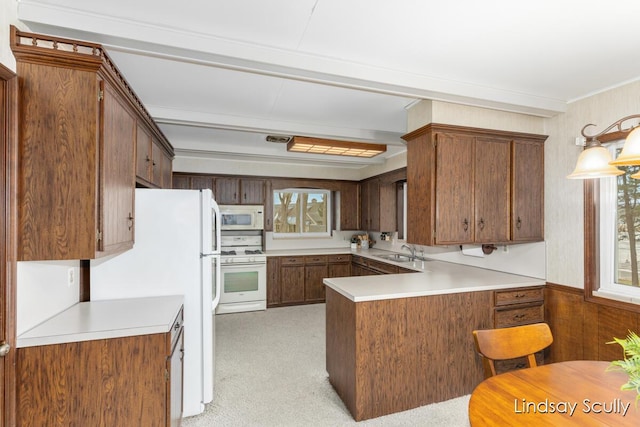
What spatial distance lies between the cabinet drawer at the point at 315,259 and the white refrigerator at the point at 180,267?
118 inches

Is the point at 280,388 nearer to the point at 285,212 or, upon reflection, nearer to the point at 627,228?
the point at 627,228

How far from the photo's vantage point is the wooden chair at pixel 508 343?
1611 mm

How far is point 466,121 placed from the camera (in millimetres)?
2791

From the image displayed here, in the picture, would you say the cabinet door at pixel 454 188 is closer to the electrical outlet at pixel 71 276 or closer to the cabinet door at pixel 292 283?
the electrical outlet at pixel 71 276

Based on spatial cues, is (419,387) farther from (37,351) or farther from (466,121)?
(37,351)

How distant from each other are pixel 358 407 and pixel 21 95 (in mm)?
2705

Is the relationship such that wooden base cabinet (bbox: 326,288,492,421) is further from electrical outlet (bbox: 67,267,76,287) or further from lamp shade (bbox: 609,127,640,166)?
electrical outlet (bbox: 67,267,76,287)

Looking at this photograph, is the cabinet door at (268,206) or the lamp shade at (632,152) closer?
the lamp shade at (632,152)

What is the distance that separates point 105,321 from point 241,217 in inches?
139

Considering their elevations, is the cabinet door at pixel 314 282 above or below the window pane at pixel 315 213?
below

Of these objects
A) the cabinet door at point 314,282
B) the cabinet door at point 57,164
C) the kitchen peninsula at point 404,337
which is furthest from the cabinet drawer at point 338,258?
the cabinet door at point 57,164

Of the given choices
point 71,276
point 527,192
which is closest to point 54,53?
point 71,276

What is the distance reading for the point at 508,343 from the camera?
5.54 ft

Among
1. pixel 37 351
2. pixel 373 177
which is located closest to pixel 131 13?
pixel 37 351
